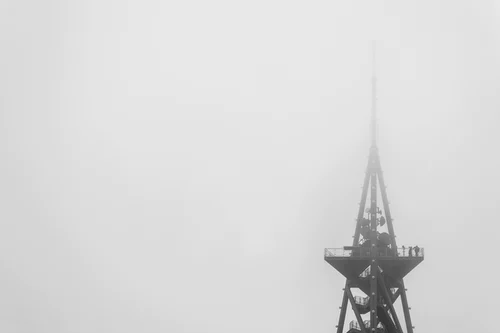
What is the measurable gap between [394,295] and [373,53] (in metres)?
31.8

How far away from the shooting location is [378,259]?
49906 mm

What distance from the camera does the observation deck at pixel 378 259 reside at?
49.7 metres

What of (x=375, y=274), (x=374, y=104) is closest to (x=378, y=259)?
(x=375, y=274)

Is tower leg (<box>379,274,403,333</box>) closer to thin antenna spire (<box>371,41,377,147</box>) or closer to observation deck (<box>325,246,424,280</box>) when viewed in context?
observation deck (<box>325,246,424,280</box>)

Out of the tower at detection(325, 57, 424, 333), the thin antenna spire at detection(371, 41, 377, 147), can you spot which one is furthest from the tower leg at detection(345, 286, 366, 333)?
the thin antenna spire at detection(371, 41, 377, 147)

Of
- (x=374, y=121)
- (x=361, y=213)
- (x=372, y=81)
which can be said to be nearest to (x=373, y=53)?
(x=372, y=81)

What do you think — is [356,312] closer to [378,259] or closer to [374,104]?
[378,259]

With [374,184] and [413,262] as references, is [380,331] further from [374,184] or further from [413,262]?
[374,184]

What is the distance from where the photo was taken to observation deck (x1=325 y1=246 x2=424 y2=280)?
49.7 meters

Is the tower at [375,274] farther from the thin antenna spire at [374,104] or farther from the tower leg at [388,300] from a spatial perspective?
the thin antenna spire at [374,104]

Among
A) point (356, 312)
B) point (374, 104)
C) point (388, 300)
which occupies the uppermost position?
point (374, 104)

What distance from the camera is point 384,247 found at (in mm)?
51656

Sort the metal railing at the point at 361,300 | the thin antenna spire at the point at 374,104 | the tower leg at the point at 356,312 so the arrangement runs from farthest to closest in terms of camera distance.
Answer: the thin antenna spire at the point at 374,104, the metal railing at the point at 361,300, the tower leg at the point at 356,312

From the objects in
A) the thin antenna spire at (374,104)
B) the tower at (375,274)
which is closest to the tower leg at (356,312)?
the tower at (375,274)
